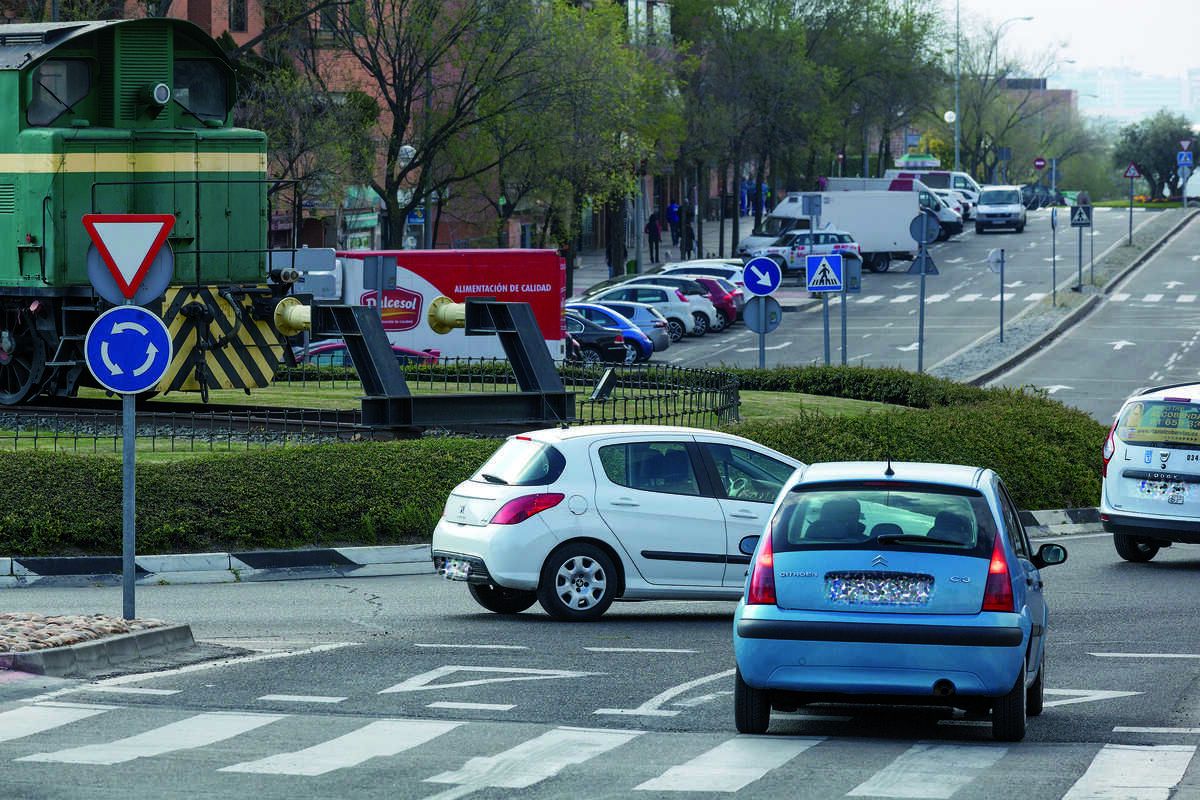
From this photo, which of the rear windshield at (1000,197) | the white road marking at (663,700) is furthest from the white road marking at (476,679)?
the rear windshield at (1000,197)

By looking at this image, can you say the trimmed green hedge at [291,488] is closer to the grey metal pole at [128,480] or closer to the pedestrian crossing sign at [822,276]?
the grey metal pole at [128,480]

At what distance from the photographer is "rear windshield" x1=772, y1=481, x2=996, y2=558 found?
9.47 meters

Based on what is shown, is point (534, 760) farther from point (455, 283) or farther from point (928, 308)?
point (928, 308)

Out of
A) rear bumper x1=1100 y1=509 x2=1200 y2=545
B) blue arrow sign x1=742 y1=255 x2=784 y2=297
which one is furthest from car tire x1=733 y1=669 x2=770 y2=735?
blue arrow sign x1=742 y1=255 x2=784 y2=297

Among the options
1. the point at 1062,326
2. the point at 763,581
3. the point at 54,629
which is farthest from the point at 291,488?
the point at 1062,326

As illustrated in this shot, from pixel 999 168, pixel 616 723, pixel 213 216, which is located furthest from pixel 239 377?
pixel 999 168

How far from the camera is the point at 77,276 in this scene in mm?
22469

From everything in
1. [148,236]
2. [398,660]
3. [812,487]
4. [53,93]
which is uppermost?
[53,93]

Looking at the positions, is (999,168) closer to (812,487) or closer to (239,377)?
(239,377)

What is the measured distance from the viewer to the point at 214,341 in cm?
2242

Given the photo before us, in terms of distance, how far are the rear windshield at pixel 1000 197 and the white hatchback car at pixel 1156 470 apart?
67.9 metres

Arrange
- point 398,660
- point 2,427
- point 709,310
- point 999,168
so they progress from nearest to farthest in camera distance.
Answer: point 398,660, point 2,427, point 709,310, point 999,168

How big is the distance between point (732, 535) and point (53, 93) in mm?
12069

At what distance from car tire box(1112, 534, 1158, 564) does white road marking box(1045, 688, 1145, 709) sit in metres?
7.70
